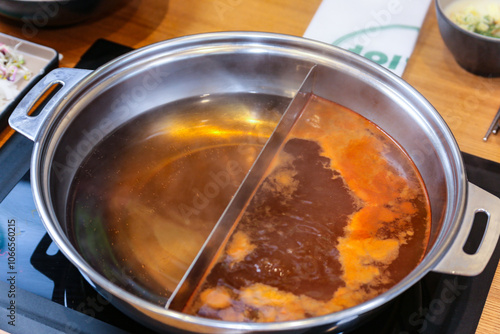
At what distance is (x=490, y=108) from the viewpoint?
1.91 metres

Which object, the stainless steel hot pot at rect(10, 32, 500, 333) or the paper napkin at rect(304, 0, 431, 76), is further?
the paper napkin at rect(304, 0, 431, 76)

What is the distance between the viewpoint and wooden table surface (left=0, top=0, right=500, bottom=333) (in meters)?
1.89

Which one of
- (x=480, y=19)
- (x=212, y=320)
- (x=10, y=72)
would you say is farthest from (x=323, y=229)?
(x=10, y=72)

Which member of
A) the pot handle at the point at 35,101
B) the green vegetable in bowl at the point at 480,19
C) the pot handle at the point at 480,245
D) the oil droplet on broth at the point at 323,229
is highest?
the green vegetable in bowl at the point at 480,19

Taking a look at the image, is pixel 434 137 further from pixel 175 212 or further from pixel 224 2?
pixel 224 2

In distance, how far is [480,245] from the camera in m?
1.18

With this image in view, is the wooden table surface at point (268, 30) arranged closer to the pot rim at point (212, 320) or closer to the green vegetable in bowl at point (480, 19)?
the green vegetable in bowl at point (480, 19)

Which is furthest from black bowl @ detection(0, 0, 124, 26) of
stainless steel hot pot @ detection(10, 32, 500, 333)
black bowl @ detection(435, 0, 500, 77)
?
black bowl @ detection(435, 0, 500, 77)

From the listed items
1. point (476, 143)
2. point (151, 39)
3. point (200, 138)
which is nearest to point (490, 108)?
point (476, 143)

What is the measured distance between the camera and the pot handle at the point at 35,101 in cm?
140

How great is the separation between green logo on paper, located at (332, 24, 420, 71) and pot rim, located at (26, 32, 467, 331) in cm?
45

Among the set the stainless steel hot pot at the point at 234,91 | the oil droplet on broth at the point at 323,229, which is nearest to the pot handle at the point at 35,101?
the stainless steel hot pot at the point at 234,91

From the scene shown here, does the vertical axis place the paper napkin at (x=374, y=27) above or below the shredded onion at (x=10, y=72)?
above

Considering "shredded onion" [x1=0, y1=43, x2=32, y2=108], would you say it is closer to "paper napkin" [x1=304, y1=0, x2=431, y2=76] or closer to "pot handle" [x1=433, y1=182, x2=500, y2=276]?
"paper napkin" [x1=304, y1=0, x2=431, y2=76]
